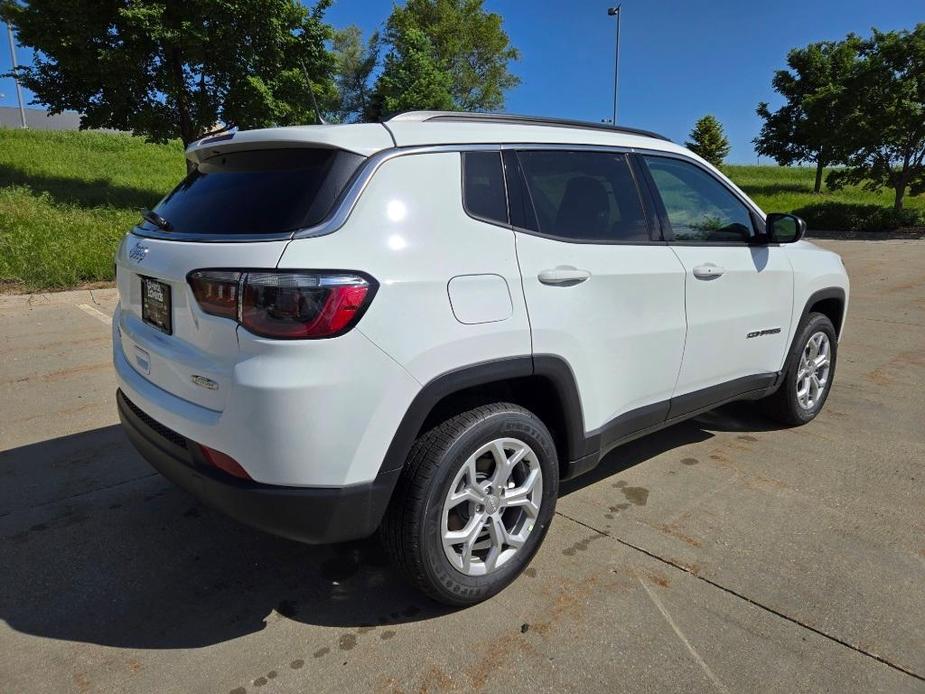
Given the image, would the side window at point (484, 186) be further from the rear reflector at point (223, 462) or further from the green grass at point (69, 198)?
the green grass at point (69, 198)

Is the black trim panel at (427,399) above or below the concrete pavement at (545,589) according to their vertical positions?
above

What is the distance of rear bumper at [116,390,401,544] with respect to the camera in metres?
1.98

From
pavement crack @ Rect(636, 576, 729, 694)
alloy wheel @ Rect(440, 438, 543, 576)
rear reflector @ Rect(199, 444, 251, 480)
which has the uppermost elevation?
rear reflector @ Rect(199, 444, 251, 480)

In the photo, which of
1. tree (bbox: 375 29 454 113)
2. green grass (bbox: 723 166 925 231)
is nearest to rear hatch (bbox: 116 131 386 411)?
green grass (bbox: 723 166 925 231)

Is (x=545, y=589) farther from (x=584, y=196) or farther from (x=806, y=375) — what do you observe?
(x=806, y=375)

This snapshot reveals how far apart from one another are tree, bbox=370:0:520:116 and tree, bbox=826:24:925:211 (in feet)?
100

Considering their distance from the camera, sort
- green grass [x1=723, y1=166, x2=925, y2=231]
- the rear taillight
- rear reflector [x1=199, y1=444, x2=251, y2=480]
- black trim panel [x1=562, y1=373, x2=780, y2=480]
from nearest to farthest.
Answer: the rear taillight < rear reflector [x1=199, y1=444, x2=251, y2=480] < black trim panel [x1=562, y1=373, x2=780, y2=480] < green grass [x1=723, y1=166, x2=925, y2=231]

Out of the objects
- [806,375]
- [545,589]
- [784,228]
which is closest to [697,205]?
[784,228]

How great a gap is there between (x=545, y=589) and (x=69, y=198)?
15.6 m

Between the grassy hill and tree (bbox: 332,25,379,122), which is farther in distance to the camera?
tree (bbox: 332,25,379,122)

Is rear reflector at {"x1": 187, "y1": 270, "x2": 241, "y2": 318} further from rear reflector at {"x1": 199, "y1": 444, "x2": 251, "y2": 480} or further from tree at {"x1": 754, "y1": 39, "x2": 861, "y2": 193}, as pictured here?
tree at {"x1": 754, "y1": 39, "x2": 861, "y2": 193}

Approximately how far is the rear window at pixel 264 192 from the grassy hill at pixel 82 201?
24.2 ft

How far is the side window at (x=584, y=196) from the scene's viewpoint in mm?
2582

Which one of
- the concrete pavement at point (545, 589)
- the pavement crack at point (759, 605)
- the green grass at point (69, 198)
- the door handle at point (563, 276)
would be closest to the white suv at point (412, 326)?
the door handle at point (563, 276)
